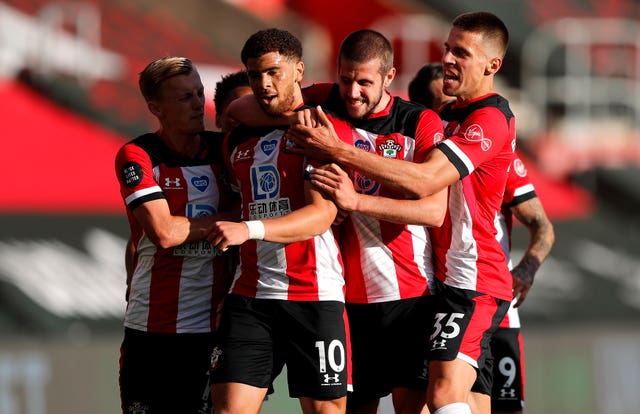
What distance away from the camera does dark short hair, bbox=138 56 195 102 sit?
6.17 meters

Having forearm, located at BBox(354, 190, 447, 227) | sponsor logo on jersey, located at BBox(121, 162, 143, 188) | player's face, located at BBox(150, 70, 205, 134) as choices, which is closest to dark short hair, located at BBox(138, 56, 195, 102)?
player's face, located at BBox(150, 70, 205, 134)

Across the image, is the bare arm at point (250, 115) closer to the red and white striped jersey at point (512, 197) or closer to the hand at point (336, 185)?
the hand at point (336, 185)

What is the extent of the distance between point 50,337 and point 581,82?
7.39 meters

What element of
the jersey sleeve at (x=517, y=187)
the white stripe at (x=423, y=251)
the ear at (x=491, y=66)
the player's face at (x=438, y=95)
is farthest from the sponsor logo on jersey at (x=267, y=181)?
the jersey sleeve at (x=517, y=187)

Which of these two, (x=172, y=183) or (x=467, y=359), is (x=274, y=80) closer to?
(x=172, y=183)

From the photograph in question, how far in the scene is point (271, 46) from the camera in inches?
231

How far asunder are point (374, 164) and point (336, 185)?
0.21 m

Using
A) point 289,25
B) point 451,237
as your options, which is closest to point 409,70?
point 289,25

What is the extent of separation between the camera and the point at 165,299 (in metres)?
6.25

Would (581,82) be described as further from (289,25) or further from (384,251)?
(384,251)

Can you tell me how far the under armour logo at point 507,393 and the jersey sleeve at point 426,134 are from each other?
178 centimetres

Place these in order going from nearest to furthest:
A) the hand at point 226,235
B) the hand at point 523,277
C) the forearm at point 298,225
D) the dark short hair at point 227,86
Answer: the hand at point 226,235 → the forearm at point 298,225 → the hand at point 523,277 → the dark short hair at point 227,86

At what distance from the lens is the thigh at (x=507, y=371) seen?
7.00 metres

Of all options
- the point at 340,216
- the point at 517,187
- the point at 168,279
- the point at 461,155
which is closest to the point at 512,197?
the point at 517,187
